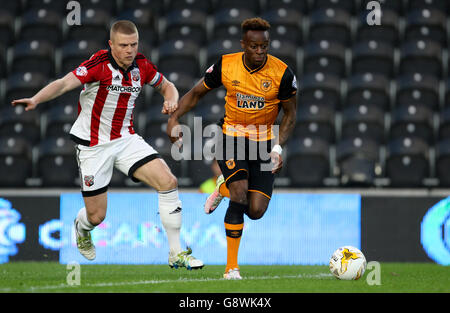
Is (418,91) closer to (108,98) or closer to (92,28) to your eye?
(92,28)

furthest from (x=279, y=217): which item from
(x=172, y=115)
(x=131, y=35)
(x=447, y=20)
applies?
(x=447, y=20)

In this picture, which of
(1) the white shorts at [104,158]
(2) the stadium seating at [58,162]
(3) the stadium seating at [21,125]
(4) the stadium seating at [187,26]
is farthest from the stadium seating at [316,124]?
(1) the white shorts at [104,158]

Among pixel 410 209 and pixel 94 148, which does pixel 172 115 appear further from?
pixel 410 209

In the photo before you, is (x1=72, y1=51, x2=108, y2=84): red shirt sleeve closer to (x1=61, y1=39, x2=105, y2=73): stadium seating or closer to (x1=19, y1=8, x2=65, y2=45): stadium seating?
(x1=61, y1=39, x2=105, y2=73): stadium seating

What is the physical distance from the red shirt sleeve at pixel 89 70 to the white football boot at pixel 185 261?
5.40 ft

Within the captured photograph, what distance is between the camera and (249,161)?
7020mm

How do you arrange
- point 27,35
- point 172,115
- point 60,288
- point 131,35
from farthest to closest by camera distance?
point 27,35
point 172,115
point 131,35
point 60,288

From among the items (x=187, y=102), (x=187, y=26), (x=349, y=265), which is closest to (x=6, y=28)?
(x=187, y=26)

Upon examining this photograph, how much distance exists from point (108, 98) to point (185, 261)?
1566 mm

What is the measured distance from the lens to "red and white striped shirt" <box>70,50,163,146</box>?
22.4 feet

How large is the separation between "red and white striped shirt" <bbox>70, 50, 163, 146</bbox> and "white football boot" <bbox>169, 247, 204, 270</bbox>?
1.19m

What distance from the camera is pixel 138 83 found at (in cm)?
697

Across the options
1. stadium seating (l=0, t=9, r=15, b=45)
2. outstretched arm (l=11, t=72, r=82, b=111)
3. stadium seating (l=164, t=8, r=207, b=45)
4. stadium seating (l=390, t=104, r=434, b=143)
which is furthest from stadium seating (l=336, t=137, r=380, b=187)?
stadium seating (l=0, t=9, r=15, b=45)

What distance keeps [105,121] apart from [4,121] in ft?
16.9
